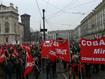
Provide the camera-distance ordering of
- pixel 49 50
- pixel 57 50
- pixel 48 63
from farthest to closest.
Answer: pixel 48 63, pixel 49 50, pixel 57 50

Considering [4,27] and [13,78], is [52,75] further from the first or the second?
[4,27]

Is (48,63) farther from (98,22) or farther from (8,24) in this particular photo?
(8,24)

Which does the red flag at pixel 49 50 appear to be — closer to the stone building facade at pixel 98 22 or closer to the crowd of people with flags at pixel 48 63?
the crowd of people with flags at pixel 48 63

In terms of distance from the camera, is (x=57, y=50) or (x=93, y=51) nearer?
(x=93, y=51)

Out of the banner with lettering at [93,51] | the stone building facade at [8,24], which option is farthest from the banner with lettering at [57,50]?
the stone building facade at [8,24]

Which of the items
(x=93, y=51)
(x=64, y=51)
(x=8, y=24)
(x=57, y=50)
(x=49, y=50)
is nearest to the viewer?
(x=93, y=51)

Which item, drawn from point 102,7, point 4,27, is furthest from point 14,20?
point 102,7

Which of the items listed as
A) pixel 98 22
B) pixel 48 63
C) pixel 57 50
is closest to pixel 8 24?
pixel 98 22

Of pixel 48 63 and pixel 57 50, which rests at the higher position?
pixel 57 50

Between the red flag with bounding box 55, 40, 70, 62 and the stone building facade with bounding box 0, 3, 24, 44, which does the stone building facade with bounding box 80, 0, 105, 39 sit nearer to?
the stone building facade with bounding box 0, 3, 24, 44

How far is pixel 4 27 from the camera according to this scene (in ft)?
374

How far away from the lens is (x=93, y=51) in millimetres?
9500

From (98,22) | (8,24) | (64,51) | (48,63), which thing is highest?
(8,24)

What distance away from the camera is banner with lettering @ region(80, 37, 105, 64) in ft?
30.5
